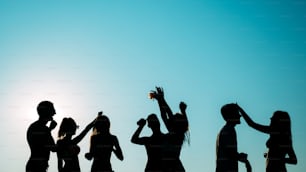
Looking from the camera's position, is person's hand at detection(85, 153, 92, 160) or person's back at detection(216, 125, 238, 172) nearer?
person's back at detection(216, 125, 238, 172)

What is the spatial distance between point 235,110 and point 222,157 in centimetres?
100

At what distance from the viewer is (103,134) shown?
8602 mm

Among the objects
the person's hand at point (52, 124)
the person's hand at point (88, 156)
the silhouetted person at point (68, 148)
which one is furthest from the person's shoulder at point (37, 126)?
the person's hand at point (88, 156)

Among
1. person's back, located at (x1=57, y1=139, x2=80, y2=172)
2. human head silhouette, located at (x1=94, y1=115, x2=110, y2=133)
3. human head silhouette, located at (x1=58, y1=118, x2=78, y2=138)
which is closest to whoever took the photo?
human head silhouette, located at (x1=94, y1=115, x2=110, y2=133)

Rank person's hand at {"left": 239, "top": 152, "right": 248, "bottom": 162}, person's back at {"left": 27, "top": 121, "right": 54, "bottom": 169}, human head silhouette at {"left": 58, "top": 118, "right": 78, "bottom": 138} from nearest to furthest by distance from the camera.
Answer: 1. person's hand at {"left": 239, "top": 152, "right": 248, "bottom": 162}
2. person's back at {"left": 27, "top": 121, "right": 54, "bottom": 169}
3. human head silhouette at {"left": 58, "top": 118, "right": 78, "bottom": 138}

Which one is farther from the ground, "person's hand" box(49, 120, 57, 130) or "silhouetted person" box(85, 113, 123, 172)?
"person's hand" box(49, 120, 57, 130)

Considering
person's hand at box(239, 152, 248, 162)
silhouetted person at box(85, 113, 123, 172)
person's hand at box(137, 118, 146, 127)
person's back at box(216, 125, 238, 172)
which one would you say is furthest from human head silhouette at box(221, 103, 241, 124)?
silhouetted person at box(85, 113, 123, 172)

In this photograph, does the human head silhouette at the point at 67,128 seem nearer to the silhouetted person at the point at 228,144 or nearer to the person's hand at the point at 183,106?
the person's hand at the point at 183,106

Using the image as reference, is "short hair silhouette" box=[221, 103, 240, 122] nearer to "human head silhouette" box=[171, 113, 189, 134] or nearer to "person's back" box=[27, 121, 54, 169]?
"human head silhouette" box=[171, 113, 189, 134]

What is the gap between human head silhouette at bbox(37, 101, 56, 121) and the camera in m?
8.38

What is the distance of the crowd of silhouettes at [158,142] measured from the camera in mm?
8109

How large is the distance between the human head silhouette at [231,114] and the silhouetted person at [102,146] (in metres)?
2.41

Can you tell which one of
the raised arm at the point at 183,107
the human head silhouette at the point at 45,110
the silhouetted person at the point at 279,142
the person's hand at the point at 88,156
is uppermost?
the raised arm at the point at 183,107

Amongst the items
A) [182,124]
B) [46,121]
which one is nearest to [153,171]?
[182,124]
